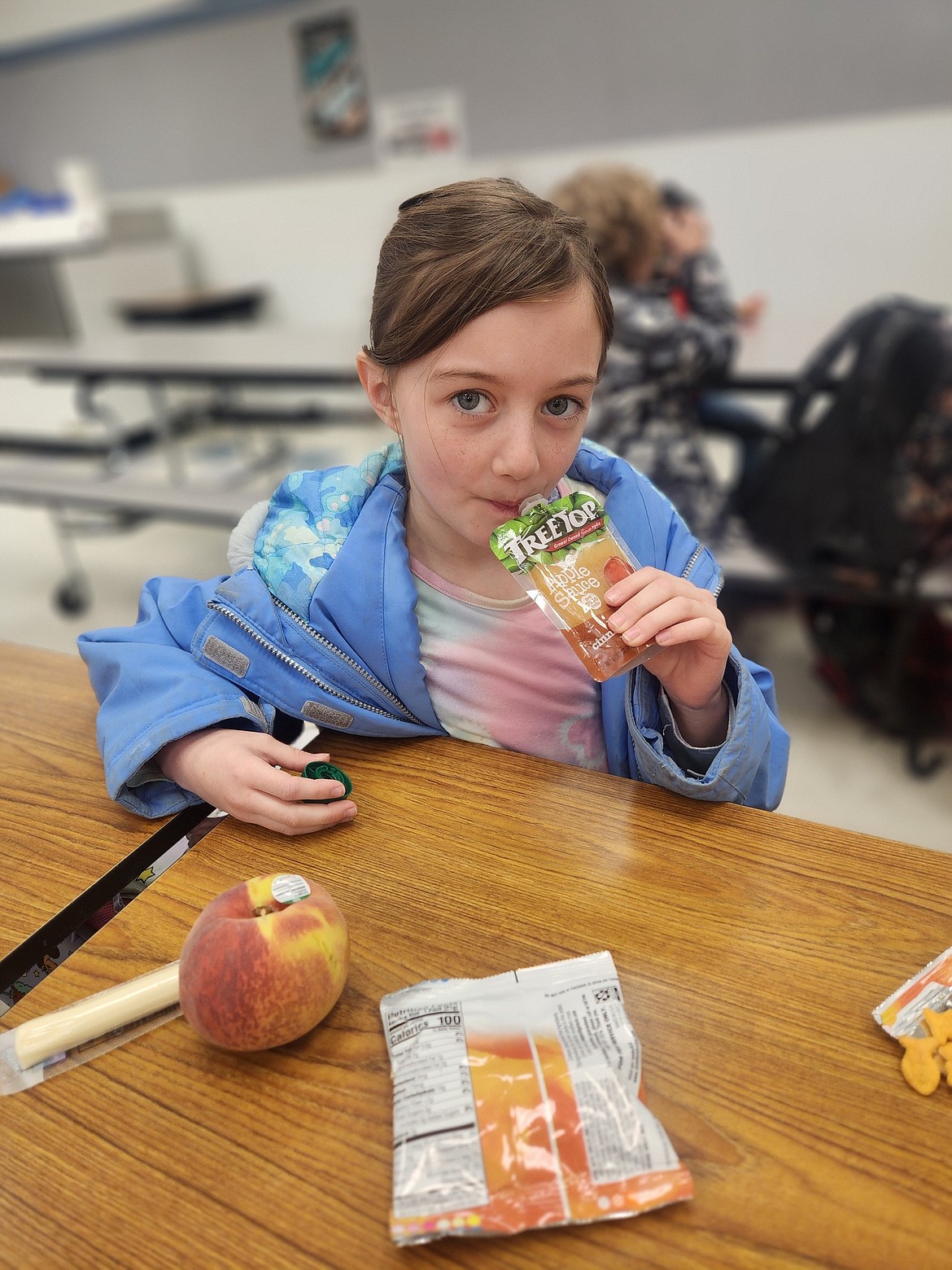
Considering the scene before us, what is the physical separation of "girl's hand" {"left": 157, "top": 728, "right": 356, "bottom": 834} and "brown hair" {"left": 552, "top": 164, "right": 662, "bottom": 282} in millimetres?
1668

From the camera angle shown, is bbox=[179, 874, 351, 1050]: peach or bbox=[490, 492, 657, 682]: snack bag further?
bbox=[490, 492, 657, 682]: snack bag

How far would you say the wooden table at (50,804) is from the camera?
727 mm

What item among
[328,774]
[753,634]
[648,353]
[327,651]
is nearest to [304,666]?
[327,651]

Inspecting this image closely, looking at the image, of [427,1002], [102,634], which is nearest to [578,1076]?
[427,1002]

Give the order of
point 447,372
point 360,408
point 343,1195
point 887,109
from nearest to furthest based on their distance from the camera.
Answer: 1. point 343,1195
2. point 447,372
3. point 887,109
4. point 360,408

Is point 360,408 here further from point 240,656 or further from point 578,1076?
point 578,1076

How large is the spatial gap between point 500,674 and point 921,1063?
0.57 meters

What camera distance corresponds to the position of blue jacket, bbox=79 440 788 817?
0.82m

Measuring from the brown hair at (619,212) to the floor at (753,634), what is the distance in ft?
3.57

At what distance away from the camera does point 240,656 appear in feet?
2.89

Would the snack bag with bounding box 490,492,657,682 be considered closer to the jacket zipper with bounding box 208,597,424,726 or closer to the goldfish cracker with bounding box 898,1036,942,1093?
the jacket zipper with bounding box 208,597,424,726

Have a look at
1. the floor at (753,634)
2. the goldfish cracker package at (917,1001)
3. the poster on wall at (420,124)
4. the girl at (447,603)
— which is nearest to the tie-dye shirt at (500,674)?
the girl at (447,603)

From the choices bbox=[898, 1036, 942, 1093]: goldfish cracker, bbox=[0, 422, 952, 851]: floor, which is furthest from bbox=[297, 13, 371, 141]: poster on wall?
bbox=[898, 1036, 942, 1093]: goldfish cracker

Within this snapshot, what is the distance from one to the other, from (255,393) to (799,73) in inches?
139
